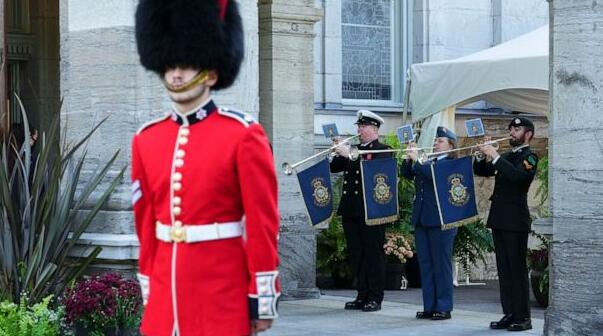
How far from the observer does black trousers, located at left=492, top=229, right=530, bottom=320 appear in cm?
1141

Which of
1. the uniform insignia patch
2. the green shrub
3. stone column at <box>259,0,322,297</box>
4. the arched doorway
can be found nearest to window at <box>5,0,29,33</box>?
the arched doorway

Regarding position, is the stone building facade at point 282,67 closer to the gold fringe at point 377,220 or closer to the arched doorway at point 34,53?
the arched doorway at point 34,53

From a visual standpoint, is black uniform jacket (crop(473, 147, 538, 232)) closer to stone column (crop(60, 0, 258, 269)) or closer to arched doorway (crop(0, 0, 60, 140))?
stone column (crop(60, 0, 258, 269))

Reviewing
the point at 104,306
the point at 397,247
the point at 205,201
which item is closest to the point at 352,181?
the point at 397,247

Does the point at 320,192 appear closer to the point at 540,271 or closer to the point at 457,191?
the point at 457,191

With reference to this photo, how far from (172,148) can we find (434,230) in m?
6.98

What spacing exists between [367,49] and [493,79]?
3677 mm

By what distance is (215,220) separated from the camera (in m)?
5.59

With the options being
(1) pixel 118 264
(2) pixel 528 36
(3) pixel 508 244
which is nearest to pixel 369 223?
(3) pixel 508 244

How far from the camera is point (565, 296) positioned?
9930mm

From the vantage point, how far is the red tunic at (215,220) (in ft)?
18.0

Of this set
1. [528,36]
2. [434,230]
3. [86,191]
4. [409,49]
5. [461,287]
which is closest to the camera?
[86,191]

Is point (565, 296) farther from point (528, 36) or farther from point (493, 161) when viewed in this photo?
point (528, 36)

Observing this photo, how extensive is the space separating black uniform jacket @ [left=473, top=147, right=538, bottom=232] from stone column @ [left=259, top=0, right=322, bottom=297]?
9.57 feet
